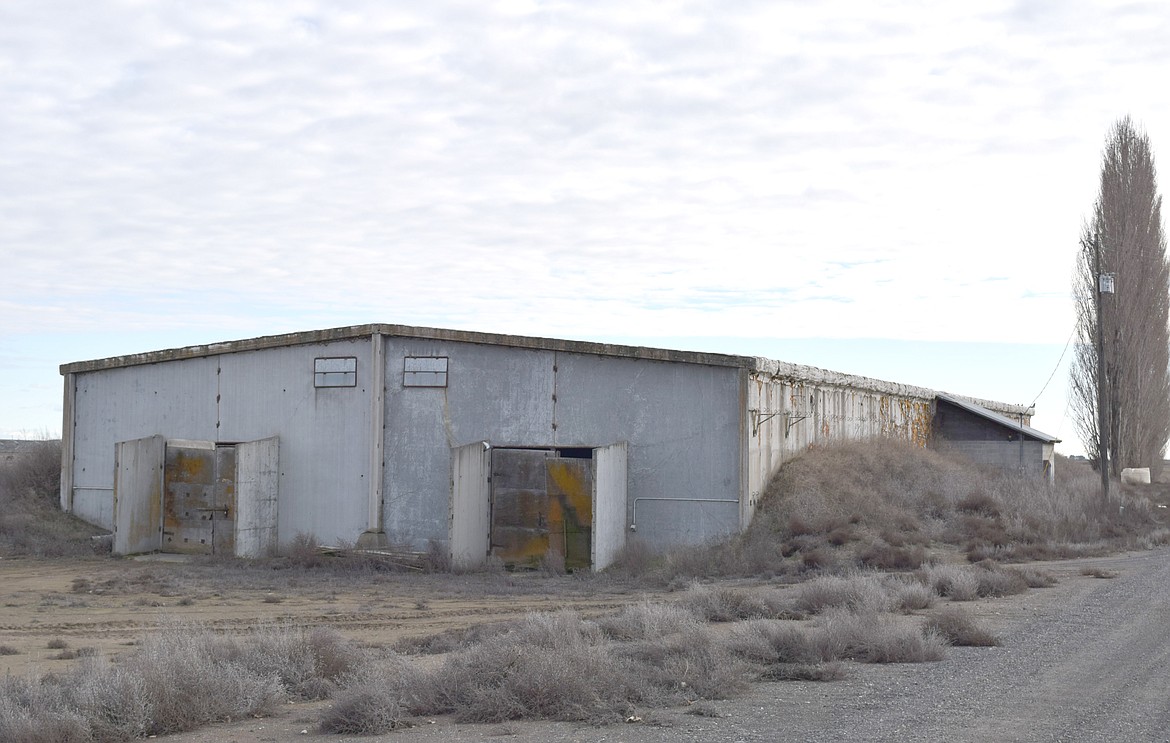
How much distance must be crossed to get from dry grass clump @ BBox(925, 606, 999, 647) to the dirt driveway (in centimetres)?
25

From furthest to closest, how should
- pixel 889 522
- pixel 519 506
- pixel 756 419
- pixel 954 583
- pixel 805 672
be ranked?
pixel 889 522 → pixel 756 419 → pixel 519 506 → pixel 954 583 → pixel 805 672

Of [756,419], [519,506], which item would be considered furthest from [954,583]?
[519,506]

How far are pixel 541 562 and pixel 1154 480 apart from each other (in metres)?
35.0

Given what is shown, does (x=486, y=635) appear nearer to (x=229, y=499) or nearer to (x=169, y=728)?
(x=169, y=728)

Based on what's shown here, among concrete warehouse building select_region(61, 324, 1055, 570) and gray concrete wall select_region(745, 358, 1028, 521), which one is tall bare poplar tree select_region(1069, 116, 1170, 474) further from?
concrete warehouse building select_region(61, 324, 1055, 570)

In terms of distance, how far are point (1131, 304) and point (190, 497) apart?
36.2 meters

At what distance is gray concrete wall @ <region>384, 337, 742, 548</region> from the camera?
824 inches

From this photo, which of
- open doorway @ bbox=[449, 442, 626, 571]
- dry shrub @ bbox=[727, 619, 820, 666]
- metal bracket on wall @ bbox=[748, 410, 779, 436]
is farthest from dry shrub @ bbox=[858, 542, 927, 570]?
dry shrub @ bbox=[727, 619, 820, 666]

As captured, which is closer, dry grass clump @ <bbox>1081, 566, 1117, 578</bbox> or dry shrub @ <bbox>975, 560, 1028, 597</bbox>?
dry shrub @ <bbox>975, 560, 1028, 597</bbox>

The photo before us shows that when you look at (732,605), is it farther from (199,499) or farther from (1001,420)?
(1001,420)

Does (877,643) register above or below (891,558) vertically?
below

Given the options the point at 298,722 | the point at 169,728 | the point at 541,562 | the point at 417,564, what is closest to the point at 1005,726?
the point at 298,722

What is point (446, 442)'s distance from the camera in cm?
2244

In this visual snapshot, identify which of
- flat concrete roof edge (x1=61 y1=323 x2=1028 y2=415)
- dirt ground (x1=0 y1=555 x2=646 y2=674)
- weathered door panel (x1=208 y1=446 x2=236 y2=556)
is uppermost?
flat concrete roof edge (x1=61 y1=323 x2=1028 y2=415)
